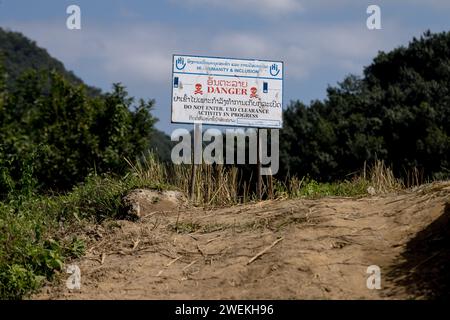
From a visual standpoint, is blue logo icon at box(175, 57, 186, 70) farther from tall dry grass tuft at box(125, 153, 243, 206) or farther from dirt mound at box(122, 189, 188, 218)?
dirt mound at box(122, 189, 188, 218)

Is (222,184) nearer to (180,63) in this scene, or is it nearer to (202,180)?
(202,180)

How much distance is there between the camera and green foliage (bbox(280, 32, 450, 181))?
2514 centimetres

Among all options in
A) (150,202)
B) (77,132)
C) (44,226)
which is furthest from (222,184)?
(77,132)

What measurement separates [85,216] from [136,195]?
698mm

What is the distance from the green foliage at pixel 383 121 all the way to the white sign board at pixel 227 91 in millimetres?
12238

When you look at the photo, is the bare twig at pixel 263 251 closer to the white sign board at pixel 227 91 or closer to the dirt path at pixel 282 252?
the dirt path at pixel 282 252

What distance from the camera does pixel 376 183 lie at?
409 inches

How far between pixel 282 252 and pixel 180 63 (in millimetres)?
4345

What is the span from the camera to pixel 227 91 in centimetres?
1108

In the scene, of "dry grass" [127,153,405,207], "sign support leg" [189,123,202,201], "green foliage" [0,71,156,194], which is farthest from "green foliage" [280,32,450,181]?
"sign support leg" [189,123,202,201]

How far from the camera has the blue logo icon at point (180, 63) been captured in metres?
11.0

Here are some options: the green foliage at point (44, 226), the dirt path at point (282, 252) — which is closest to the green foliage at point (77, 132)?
the green foliage at point (44, 226)

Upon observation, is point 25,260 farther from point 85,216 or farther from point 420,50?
point 420,50
